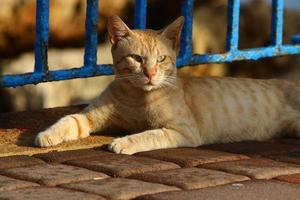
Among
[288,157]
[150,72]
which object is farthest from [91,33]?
[288,157]

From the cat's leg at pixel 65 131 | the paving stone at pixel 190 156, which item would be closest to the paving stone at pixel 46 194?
the paving stone at pixel 190 156

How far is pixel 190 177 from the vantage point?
423 cm

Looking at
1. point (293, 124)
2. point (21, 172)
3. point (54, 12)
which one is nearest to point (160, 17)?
point (54, 12)

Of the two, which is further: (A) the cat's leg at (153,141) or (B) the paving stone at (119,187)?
(A) the cat's leg at (153,141)

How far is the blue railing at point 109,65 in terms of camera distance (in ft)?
18.0

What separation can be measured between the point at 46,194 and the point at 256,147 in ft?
6.02

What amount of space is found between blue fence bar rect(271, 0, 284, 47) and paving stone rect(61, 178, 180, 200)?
309 centimetres

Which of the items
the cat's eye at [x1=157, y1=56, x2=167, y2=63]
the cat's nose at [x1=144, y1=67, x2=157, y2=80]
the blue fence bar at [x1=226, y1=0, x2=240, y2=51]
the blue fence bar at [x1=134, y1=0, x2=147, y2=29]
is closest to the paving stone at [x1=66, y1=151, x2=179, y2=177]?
the cat's nose at [x1=144, y1=67, x2=157, y2=80]

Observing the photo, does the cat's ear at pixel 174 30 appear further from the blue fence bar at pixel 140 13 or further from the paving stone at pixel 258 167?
the paving stone at pixel 258 167

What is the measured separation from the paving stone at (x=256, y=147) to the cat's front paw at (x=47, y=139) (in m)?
0.90

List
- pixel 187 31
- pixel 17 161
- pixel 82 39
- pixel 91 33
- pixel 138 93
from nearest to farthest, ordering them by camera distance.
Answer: pixel 17 161, pixel 138 93, pixel 91 33, pixel 187 31, pixel 82 39

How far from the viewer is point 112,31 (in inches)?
216

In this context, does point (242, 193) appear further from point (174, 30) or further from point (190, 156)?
point (174, 30)

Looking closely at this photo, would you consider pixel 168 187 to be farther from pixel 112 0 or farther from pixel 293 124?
pixel 112 0
